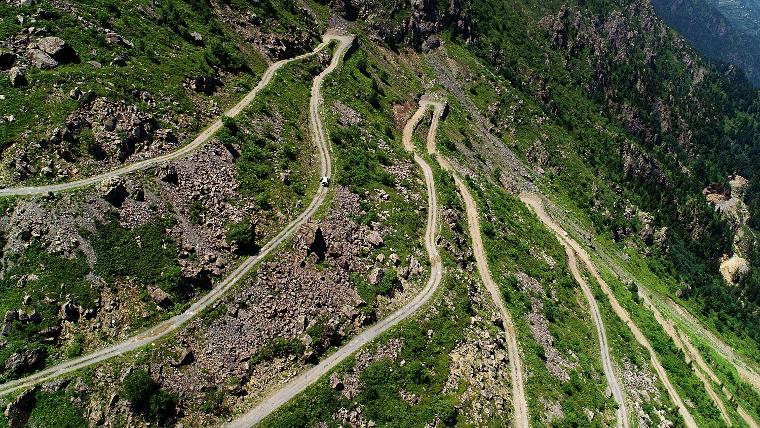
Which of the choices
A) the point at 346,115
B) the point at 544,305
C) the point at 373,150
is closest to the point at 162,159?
the point at 373,150

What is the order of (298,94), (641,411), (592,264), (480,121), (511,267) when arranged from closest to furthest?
(641,411) → (511,267) → (298,94) → (592,264) → (480,121)

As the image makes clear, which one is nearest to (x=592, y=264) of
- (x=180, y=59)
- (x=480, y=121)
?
(x=480, y=121)

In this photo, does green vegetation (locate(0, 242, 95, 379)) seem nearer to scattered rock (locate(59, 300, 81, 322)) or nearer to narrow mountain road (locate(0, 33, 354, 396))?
scattered rock (locate(59, 300, 81, 322))

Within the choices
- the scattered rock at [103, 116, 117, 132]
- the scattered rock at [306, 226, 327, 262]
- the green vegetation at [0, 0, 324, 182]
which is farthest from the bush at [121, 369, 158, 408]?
the scattered rock at [103, 116, 117, 132]

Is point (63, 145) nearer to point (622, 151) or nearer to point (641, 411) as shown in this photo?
point (641, 411)

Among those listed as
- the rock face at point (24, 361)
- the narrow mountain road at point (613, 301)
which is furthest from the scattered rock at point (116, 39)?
the narrow mountain road at point (613, 301)

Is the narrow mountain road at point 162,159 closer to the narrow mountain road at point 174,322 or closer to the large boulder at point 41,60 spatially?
the narrow mountain road at point 174,322
